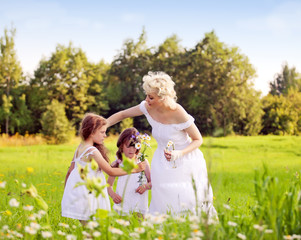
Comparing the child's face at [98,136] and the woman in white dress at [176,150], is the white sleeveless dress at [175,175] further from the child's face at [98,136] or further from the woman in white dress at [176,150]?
the child's face at [98,136]

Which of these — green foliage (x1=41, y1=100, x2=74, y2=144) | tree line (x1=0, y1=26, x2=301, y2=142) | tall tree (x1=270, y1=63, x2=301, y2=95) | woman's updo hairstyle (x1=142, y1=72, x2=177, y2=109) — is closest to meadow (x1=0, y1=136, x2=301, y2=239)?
woman's updo hairstyle (x1=142, y1=72, x2=177, y2=109)

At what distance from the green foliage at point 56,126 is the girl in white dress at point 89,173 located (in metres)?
19.1

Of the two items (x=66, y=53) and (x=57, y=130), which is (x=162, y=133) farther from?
(x=66, y=53)

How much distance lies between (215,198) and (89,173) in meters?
1.31

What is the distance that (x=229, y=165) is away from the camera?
12.3m

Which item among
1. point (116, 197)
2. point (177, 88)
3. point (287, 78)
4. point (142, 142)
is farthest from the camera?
point (287, 78)

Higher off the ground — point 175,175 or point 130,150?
point 130,150

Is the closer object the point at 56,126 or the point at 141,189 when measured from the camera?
the point at 141,189

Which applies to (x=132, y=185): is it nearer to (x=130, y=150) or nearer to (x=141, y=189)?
(x=141, y=189)

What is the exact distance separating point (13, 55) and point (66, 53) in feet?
25.8

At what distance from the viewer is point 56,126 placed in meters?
22.2

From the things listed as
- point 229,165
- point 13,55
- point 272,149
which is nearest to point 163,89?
point 229,165

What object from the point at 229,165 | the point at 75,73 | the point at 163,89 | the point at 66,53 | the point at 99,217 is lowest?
the point at 229,165

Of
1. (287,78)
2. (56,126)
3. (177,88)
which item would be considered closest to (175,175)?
(56,126)
